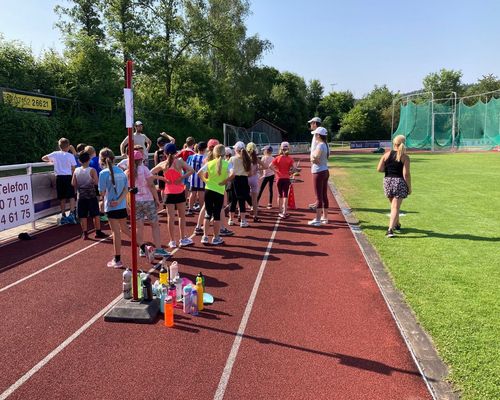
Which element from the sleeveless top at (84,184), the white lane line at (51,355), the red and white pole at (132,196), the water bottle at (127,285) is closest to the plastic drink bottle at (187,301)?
the red and white pole at (132,196)

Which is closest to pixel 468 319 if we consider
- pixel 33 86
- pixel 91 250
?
pixel 91 250

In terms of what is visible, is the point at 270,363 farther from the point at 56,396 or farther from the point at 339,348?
the point at 56,396

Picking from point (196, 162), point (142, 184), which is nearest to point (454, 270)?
point (142, 184)

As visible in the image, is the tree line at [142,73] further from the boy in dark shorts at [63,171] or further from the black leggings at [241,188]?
the black leggings at [241,188]

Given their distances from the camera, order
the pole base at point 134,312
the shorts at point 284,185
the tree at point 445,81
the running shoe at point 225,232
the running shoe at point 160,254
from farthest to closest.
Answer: the tree at point 445,81, the shorts at point 284,185, the running shoe at point 225,232, the running shoe at point 160,254, the pole base at point 134,312

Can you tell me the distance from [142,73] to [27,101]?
20.8 m

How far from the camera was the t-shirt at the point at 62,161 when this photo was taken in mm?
9938

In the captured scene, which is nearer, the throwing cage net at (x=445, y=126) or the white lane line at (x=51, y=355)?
the white lane line at (x=51, y=355)

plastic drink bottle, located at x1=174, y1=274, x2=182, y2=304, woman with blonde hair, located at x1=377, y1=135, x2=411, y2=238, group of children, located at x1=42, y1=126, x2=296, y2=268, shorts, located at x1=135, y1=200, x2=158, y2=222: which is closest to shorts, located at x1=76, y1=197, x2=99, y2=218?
group of children, located at x1=42, y1=126, x2=296, y2=268

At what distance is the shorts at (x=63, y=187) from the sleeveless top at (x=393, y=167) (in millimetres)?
7438

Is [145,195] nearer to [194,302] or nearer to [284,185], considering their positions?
[194,302]

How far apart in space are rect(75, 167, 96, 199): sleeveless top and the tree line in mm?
7162

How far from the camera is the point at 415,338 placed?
433cm

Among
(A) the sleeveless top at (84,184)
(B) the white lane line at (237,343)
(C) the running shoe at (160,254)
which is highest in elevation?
(A) the sleeveless top at (84,184)
